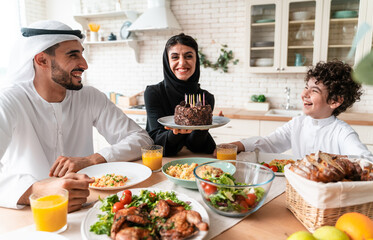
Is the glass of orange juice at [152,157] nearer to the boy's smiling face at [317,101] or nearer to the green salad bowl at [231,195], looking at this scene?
the green salad bowl at [231,195]

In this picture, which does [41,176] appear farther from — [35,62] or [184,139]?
[184,139]

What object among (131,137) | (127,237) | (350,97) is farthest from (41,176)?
(350,97)

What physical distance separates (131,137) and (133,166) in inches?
13.2

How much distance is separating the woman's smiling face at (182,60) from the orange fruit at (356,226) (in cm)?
158

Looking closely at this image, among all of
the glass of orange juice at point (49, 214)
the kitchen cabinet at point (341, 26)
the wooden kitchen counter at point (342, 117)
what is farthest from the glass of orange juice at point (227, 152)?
the kitchen cabinet at point (341, 26)

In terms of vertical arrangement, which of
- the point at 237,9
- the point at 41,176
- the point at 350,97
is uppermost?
the point at 237,9

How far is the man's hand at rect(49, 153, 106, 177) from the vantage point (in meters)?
1.40

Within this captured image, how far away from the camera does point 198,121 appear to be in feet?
5.66

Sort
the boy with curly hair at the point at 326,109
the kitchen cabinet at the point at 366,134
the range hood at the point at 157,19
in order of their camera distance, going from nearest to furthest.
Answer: the boy with curly hair at the point at 326,109
the kitchen cabinet at the point at 366,134
the range hood at the point at 157,19

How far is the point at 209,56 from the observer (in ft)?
13.9

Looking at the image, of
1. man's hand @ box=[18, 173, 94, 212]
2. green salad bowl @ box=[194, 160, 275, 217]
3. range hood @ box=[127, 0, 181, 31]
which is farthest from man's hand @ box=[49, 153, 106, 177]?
range hood @ box=[127, 0, 181, 31]

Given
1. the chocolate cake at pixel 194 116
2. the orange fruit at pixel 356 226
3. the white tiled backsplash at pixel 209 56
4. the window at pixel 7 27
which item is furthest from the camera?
the window at pixel 7 27

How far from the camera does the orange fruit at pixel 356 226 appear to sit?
0.76 m

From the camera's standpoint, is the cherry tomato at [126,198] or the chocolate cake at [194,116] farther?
the chocolate cake at [194,116]
